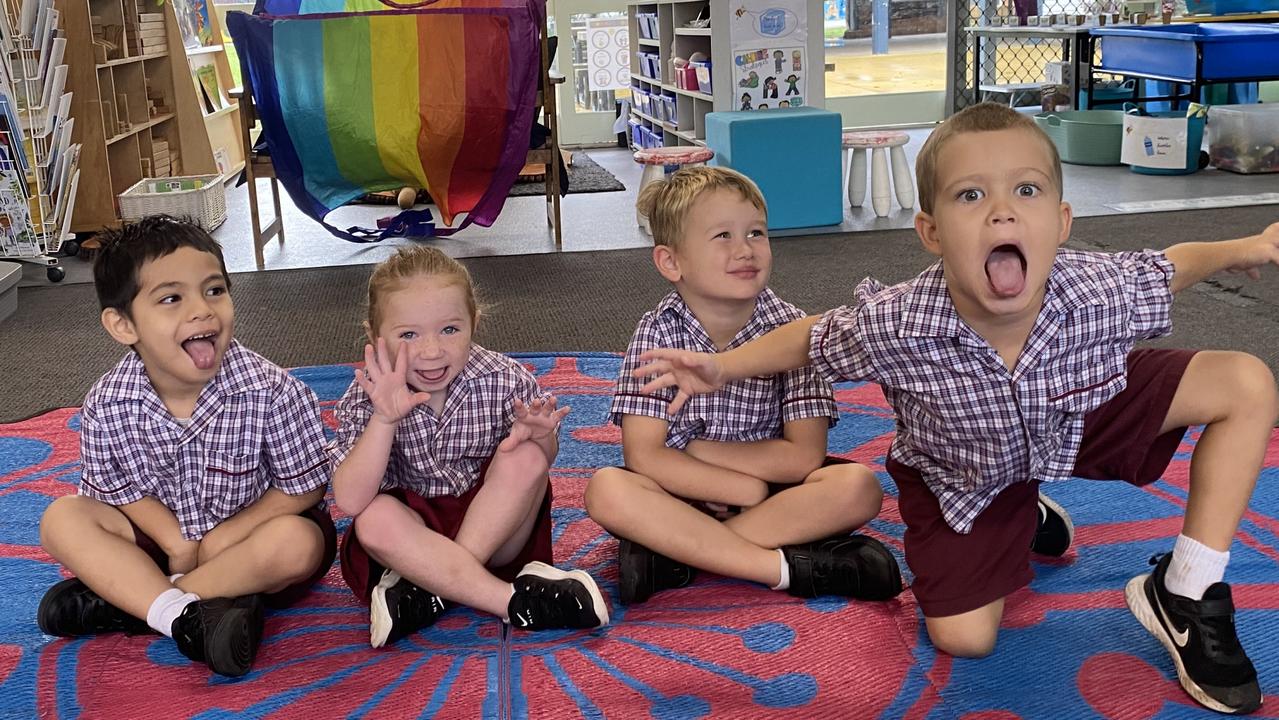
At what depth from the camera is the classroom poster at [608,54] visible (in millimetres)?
6680

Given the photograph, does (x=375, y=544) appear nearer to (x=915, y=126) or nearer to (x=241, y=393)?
(x=241, y=393)

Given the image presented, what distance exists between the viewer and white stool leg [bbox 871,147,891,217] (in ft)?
13.1

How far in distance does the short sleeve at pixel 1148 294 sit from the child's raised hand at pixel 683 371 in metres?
0.42

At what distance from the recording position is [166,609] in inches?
50.0

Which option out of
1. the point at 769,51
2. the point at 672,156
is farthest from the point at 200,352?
the point at 769,51

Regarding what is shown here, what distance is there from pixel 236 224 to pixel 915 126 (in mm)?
4040

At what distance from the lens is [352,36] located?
3.28m

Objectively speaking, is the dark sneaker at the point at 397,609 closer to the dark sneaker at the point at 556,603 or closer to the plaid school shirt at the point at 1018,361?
the dark sneaker at the point at 556,603

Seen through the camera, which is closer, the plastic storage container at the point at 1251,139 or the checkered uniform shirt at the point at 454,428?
the checkered uniform shirt at the point at 454,428

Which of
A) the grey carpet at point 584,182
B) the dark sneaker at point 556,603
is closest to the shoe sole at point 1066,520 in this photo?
the dark sneaker at point 556,603

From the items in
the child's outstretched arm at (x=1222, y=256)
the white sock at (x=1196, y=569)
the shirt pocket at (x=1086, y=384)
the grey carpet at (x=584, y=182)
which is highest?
the child's outstretched arm at (x=1222, y=256)

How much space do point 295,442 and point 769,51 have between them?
135 inches

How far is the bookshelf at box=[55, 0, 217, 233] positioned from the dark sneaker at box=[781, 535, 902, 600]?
3.43 meters

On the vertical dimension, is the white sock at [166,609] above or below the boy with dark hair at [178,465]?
below
